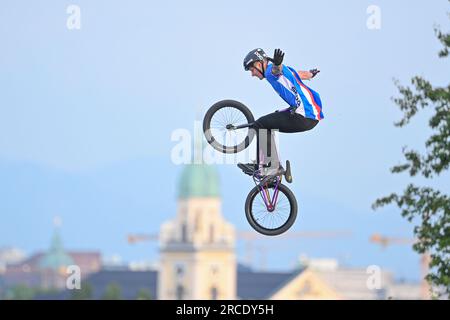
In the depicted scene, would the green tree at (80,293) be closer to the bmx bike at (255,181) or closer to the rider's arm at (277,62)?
the bmx bike at (255,181)

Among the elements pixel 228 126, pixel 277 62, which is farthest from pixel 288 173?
pixel 277 62

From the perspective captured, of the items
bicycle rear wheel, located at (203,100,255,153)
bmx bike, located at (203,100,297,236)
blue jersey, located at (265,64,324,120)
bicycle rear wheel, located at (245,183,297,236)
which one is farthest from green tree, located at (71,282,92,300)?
blue jersey, located at (265,64,324,120)

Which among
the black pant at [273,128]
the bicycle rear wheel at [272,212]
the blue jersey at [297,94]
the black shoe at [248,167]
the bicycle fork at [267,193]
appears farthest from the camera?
the black shoe at [248,167]

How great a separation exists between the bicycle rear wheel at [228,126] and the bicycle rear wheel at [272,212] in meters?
1.03

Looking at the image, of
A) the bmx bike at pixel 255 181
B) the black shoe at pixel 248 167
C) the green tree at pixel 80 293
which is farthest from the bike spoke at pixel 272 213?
the green tree at pixel 80 293

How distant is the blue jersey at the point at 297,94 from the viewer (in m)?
31.1

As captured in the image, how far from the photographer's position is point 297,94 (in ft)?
102

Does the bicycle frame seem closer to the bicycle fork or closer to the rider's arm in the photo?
the bicycle fork

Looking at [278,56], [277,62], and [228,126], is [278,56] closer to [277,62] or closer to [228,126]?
[277,62]

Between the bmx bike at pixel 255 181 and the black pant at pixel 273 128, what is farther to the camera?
the bmx bike at pixel 255 181

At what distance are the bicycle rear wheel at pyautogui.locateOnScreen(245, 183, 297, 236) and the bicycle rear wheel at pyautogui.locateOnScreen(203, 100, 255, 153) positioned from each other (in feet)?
3.36

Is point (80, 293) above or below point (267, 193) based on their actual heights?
above

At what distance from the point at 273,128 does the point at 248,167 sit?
3.46ft

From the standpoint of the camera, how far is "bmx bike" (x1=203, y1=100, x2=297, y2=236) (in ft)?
104
